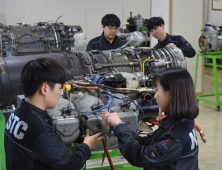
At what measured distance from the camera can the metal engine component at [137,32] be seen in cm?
730

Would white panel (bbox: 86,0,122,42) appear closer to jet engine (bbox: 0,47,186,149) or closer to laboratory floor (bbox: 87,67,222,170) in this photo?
laboratory floor (bbox: 87,67,222,170)

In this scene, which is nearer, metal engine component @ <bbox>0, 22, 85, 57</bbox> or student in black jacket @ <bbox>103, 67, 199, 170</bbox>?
student in black jacket @ <bbox>103, 67, 199, 170</bbox>

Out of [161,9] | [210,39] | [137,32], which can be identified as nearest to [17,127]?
[210,39]

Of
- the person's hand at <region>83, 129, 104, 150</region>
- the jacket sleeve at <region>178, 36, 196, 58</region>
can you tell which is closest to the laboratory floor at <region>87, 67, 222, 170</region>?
the person's hand at <region>83, 129, 104, 150</region>

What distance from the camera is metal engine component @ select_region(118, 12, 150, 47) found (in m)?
7.30

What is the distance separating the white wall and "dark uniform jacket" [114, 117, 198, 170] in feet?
22.1

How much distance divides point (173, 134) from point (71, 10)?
7.01 meters

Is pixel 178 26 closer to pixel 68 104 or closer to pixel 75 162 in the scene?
pixel 68 104

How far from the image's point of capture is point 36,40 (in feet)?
16.5

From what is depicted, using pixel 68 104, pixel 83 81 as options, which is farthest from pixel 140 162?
pixel 83 81

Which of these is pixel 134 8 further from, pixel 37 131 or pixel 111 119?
pixel 37 131

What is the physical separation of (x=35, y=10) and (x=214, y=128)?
5.11 m

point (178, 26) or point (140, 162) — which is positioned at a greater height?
point (178, 26)

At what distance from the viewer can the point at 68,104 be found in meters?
2.18
